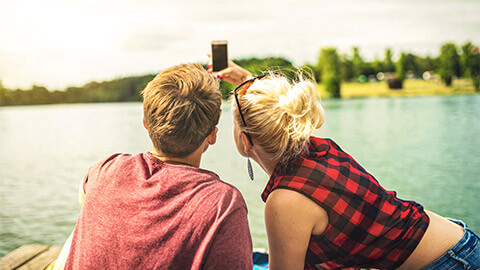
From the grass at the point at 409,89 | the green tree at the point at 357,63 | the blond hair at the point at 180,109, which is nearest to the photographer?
the blond hair at the point at 180,109

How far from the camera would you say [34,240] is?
22.7 feet

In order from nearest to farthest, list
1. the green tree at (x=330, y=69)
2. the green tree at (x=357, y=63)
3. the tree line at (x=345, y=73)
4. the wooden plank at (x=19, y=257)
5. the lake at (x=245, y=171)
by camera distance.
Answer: the wooden plank at (x=19, y=257)
the lake at (x=245, y=171)
the tree line at (x=345, y=73)
the green tree at (x=330, y=69)
the green tree at (x=357, y=63)

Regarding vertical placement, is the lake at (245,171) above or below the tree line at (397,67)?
below

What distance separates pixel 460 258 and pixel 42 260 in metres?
3.04

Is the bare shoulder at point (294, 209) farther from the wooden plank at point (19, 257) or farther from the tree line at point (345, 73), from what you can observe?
the tree line at point (345, 73)

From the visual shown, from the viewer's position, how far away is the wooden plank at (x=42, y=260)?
3.14 m

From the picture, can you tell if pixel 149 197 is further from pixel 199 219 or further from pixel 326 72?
pixel 326 72

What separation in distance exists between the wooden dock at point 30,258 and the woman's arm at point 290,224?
7.55 ft

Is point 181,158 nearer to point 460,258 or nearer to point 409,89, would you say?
point 460,258

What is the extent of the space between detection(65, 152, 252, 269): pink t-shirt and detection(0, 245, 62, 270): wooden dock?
81.9 inches

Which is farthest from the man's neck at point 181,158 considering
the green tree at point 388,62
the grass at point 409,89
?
the green tree at point 388,62

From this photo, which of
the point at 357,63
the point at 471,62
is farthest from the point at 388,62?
the point at 471,62

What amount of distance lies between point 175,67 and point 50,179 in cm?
1290

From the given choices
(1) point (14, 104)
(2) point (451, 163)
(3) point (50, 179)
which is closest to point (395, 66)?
(1) point (14, 104)
